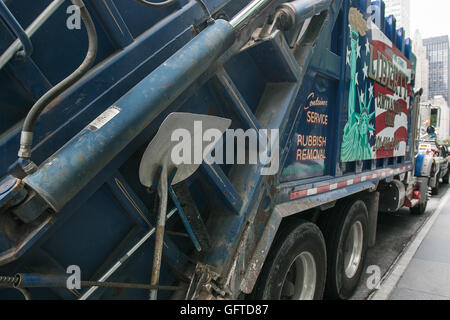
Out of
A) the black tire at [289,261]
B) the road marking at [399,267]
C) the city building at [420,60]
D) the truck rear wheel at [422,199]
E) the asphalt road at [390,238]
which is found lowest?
the asphalt road at [390,238]

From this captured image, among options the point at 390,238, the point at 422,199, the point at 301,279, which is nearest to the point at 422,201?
the point at 422,199

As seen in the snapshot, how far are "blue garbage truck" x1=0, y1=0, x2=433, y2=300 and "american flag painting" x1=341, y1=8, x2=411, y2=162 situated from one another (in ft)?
0.92

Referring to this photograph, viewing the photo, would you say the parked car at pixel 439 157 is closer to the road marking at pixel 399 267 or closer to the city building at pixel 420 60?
the city building at pixel 420 60

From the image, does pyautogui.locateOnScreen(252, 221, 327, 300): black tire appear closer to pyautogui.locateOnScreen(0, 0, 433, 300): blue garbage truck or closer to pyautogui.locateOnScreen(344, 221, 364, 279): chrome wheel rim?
pyautogui.locateOnScreen(0, 0, 433, 300): blue garbage truck

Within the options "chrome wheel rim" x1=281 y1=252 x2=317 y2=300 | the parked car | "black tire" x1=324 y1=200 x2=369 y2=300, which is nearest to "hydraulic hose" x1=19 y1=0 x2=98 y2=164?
"chrome wheel rim" x1=281 y1=252 x2=317 y2=300

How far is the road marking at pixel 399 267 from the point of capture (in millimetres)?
3732

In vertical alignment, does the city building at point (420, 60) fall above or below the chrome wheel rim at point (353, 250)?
above

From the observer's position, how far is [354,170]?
3.64 metres

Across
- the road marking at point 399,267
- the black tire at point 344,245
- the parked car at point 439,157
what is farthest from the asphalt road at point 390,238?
the parked car at point 439,157

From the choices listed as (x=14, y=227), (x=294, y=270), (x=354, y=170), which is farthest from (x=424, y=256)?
(x=14, y=227)

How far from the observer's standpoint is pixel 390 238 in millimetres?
6090

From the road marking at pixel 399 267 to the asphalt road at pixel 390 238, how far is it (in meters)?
0.07

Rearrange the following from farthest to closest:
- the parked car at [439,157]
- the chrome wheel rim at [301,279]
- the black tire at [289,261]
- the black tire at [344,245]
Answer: the parked car at [439,157], the black tire at [344,245], the chrome wheel rim at [301,279], the black tire at [289,261]

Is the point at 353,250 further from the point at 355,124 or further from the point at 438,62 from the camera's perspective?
the point at 438,62
